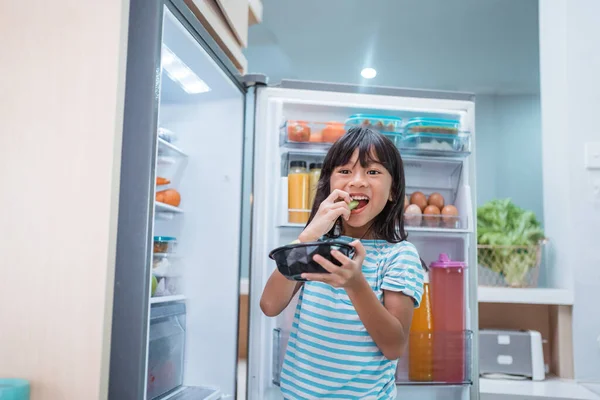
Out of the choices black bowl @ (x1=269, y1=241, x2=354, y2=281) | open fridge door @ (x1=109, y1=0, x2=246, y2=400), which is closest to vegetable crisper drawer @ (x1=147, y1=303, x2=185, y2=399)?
open fridge door @ (x1=109, y1=0, x2=246, y2=400)

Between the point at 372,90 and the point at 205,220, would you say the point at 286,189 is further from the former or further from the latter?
the point at 372,90

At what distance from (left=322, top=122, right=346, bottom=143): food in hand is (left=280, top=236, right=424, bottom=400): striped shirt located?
710mm

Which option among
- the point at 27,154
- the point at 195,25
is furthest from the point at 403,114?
the point at 27,154

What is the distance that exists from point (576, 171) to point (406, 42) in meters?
2.00

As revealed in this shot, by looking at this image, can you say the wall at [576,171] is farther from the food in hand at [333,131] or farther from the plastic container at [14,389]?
the plastic container at [14,389]

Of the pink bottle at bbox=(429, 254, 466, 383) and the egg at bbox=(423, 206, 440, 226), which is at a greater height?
the egg at bbox=(423, 206, 440, 226)

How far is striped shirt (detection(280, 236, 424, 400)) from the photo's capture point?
125 centimetres

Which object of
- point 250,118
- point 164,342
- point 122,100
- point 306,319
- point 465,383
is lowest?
point 465,383

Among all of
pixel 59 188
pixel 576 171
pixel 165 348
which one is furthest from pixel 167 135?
pixel 576 171

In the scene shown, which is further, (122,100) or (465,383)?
(465,383)

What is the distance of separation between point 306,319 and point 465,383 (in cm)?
88

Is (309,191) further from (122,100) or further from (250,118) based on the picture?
(122,100)

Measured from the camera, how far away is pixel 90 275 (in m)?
1.13

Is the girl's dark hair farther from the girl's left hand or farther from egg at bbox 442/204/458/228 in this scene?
egg at bbox 442/204/458/228
